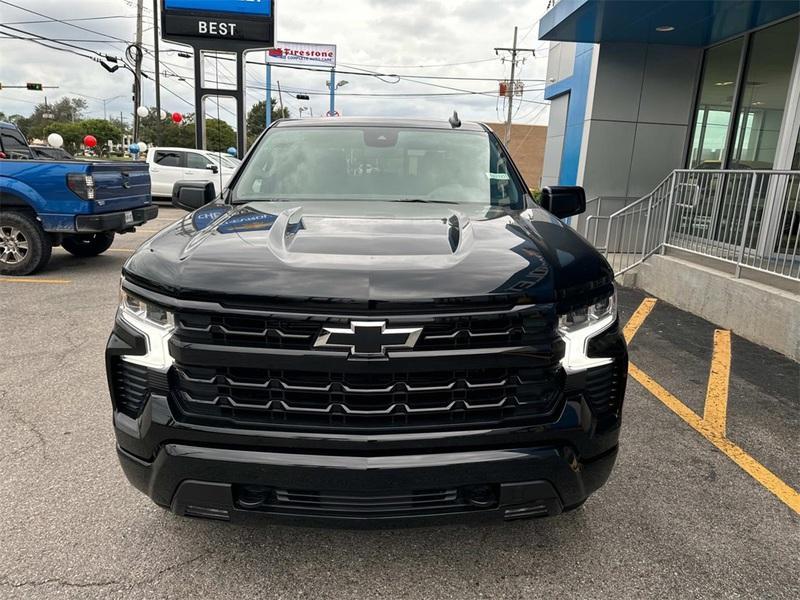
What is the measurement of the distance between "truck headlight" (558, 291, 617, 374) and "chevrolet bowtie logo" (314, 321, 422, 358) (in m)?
0.53

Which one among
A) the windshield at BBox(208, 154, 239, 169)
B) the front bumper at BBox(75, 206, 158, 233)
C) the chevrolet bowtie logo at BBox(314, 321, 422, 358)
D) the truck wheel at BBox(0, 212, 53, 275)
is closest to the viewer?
the chevrolet bowtie logo at BBox(314, 321, 422, 358)

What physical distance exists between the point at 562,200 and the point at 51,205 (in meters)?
6.55

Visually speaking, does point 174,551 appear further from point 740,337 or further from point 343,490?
Answer: point 740,337

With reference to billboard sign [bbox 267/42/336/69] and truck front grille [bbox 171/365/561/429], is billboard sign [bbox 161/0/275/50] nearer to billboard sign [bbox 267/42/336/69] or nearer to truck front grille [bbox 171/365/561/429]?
truck front grille [bbox 171/365/561/429]

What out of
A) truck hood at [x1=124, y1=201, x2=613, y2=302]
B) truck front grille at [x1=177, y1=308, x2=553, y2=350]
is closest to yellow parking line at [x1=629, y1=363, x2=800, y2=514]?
truck hood at [x1=124, y1=201, x2=613, y2=302]

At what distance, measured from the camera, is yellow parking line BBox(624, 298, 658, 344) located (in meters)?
5.84

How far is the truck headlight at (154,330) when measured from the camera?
1928 millimetres

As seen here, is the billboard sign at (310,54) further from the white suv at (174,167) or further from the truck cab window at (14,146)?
the truck cab window at (14,146)

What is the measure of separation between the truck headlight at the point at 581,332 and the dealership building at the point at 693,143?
13.4 feet

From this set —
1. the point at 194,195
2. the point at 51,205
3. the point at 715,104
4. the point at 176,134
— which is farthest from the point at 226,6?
the point at 176,134

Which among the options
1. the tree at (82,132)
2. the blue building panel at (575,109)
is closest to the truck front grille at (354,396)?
the blue building panel at (575,109)

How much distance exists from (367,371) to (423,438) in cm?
30

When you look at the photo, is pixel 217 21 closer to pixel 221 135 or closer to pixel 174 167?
pixel 174 167

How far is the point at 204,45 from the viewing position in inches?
423
